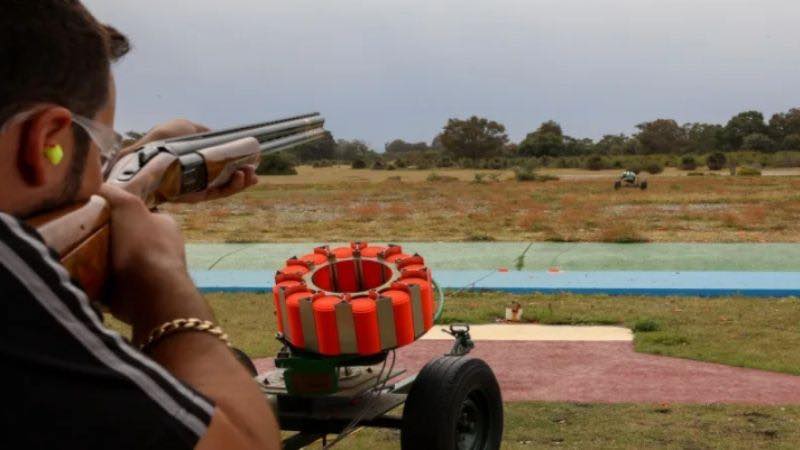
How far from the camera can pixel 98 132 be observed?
1116 mm

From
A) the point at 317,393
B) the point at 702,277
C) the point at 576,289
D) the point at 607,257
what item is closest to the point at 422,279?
the point at 317,393

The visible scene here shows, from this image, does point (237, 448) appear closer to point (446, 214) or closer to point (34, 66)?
point (34, 66)

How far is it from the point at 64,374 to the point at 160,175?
809 millimetres

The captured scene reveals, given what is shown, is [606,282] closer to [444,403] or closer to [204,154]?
[444,403]

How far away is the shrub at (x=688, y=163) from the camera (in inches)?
1860

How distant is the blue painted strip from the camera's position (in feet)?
35.3

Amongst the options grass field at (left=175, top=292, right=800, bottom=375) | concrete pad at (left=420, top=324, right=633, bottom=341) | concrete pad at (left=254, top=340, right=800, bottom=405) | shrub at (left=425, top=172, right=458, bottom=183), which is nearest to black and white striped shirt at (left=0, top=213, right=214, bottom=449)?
concrete pad at (left=254, top=340, right=800, bottom=405)

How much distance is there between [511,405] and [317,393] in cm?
204

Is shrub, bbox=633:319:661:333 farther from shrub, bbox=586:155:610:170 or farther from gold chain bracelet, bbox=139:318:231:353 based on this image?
shrub, bbox=586:155:610:170

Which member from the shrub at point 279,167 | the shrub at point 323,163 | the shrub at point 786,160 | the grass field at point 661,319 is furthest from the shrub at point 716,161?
the grass field at point 661,319

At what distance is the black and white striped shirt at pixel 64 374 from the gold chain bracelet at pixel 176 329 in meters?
0.12

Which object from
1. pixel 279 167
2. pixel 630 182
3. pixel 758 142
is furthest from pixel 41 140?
pixel 758 142

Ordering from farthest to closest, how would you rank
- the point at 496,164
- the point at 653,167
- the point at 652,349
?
the point at 496,164, the point at 653,167, the point at 652,349

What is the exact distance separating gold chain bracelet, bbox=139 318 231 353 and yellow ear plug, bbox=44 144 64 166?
219 millimetres
